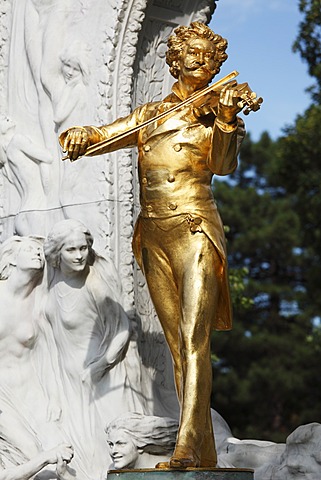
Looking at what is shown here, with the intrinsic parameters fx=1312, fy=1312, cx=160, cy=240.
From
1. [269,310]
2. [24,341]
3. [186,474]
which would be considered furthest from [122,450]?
[269,310]

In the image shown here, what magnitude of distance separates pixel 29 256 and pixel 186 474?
255 cm

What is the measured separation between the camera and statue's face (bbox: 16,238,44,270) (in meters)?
8.95

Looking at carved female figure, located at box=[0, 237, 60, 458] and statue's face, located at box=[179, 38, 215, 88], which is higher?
statue's face, located at box=[179, 38, 215, 88]

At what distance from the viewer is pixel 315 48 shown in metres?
18.1

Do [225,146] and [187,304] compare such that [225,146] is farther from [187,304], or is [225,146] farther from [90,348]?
[90,348]

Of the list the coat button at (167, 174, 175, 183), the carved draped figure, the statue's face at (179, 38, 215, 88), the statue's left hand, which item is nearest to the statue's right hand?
the coat button at (167, 174, 175, 183)

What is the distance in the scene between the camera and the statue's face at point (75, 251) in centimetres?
863

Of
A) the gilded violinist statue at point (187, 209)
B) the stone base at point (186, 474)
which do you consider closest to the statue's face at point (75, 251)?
the gilded violinist statue at point (187, 209)

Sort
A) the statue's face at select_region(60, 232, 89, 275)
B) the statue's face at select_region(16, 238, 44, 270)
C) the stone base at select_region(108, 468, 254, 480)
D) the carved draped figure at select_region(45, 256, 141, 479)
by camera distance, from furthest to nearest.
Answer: the statue's face at select_region(16, 238, 44, 270) < the carved draped figure at select_region(45, 256, 141, 479) < the statue's face at select_region(60, 232, 89, 275) < the stone base at select_region(108, 468, 254, 480)

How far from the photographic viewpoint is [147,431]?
8250 mm

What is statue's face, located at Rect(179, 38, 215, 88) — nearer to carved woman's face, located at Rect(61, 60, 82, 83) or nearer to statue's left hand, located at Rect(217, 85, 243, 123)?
statue's left hand, located at Rect(217, 85, 243, 123)

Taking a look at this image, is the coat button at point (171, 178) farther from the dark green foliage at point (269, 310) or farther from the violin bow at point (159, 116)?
the dark green foliage at point (269, 310)

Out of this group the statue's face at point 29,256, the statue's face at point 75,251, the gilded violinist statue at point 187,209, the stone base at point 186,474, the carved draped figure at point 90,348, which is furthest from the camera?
the statue's face at point 29,256

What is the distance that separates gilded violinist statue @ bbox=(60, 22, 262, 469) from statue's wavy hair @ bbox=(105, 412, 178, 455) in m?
0.76
